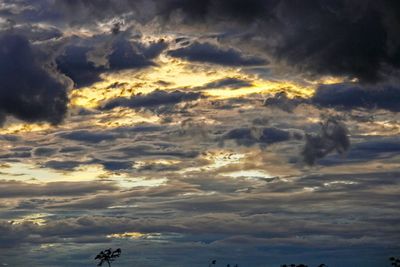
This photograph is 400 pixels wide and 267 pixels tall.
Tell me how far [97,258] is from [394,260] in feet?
296

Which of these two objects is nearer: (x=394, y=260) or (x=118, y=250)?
(x=118, y=250)

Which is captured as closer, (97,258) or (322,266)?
(97,258)

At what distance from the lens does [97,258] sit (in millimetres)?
170000

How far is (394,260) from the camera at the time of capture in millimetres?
191375

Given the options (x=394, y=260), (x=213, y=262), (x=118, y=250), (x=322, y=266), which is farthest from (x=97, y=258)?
(x=394, y=260)

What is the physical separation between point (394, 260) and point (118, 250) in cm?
8609

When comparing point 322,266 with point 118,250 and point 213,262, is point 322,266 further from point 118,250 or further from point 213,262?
point 118,250

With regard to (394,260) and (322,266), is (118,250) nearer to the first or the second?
(322,266)

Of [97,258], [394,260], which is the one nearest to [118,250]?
[97,258]

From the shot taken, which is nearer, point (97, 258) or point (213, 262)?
point (97, 258)

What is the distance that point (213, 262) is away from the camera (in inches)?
7244

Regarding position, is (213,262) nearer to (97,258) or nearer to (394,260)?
(97,258)

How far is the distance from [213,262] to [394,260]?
56.1 meters

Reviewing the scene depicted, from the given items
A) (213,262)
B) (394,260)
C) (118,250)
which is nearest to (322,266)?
(394,260)
